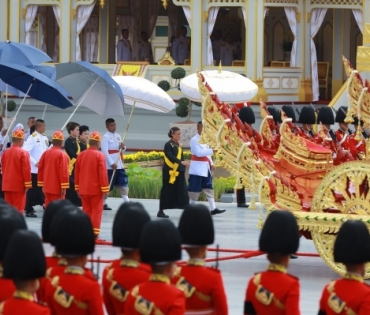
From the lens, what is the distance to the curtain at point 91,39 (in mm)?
33906

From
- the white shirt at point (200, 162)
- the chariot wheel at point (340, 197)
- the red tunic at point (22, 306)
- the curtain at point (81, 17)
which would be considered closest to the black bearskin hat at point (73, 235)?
the red tunic at point (22, 306)

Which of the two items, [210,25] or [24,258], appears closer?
[24,258]

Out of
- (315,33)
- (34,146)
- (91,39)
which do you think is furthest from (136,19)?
(34,146)

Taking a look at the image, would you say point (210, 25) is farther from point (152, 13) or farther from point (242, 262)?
point (242, 262)

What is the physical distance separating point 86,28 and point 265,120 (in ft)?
61.8

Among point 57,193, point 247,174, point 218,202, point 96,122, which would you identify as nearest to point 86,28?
point 96,122

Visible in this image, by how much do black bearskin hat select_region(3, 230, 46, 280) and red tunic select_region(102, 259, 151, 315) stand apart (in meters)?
0.81

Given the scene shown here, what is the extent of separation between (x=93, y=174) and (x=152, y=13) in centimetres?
1889

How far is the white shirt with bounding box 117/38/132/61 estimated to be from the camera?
107 ft

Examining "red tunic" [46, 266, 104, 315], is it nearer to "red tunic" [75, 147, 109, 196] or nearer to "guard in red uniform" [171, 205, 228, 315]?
"guard in red uniform" [171, 205, 228, 315]

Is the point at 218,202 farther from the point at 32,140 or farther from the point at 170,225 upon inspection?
the point at 170,225

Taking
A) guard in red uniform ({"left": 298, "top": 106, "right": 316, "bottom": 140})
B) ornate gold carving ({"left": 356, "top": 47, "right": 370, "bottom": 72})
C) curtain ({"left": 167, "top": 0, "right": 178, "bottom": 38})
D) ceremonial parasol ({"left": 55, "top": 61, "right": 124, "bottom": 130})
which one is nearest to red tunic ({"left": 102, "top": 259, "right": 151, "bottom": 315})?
ornate gold carving ({"left": 356, "top": 47, "right": 370, "bottom": 72})

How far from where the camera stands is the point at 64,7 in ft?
103

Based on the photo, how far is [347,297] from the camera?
6.94 meters
